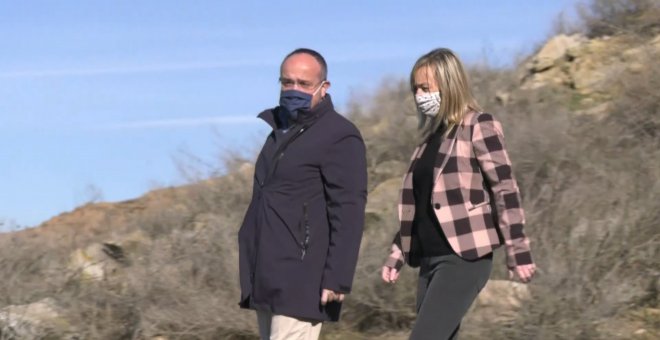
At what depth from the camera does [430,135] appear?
4.47 m

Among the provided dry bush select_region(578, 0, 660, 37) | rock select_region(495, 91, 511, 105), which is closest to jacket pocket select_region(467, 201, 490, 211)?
rock select_region(495, 91, 511, 105)

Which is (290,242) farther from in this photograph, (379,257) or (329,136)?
(379,257)

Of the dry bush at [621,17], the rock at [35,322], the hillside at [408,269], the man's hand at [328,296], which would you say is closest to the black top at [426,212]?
the man's hand at [328,296]

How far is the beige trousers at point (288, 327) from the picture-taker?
4.08 m

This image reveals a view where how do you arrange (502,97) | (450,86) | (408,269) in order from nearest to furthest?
1. (450,86)
2. (408,269)
3. (502,97)

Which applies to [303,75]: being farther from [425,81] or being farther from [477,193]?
[477,193]

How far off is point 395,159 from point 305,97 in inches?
361

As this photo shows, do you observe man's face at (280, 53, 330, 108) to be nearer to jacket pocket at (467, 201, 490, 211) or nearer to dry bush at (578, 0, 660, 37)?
jacket pocket at (467, 201, 490, 211)

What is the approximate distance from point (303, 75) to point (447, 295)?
107 cm

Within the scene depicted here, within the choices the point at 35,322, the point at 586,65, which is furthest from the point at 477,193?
the point at 586,65

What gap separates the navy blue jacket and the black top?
12.9 inches

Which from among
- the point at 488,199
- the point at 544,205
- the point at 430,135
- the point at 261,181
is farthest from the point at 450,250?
the point at 544,205

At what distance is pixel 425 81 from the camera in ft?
14.3

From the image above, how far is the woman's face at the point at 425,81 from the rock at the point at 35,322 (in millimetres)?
5025
